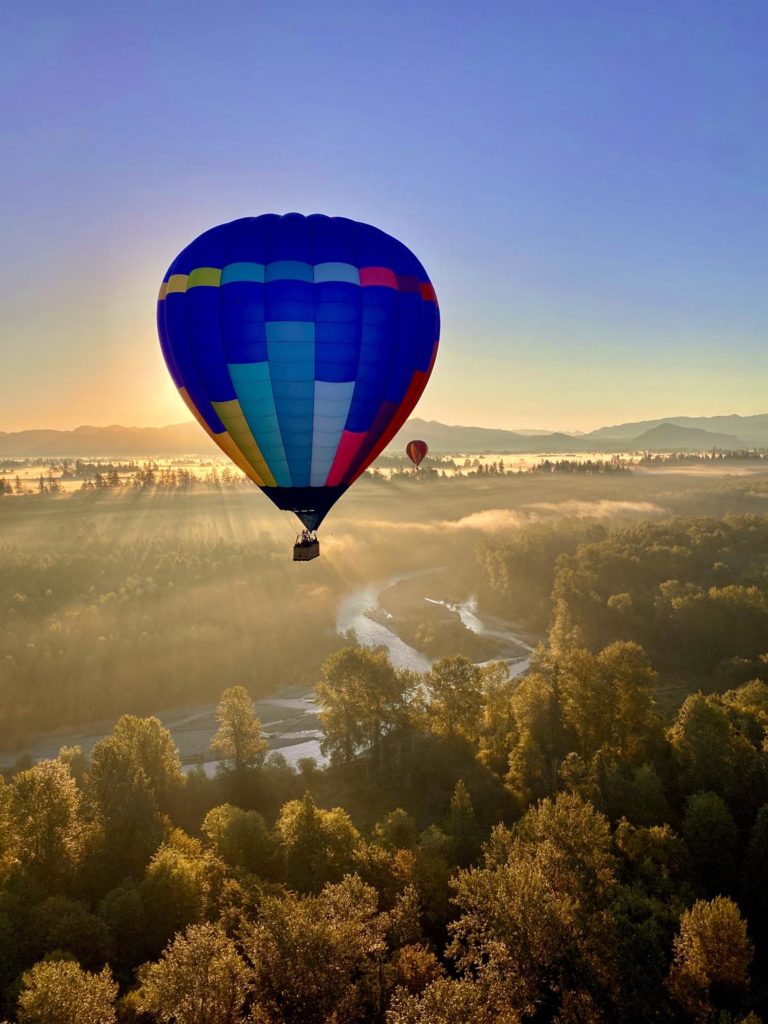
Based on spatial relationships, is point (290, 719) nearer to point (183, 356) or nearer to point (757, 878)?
point (757, 878)

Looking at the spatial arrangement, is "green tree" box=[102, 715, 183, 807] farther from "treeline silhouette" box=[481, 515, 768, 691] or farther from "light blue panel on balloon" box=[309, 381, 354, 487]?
"treeline silhouette" box=[481, 515, 768, 691]

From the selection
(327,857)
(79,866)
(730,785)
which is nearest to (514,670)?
(730,785)

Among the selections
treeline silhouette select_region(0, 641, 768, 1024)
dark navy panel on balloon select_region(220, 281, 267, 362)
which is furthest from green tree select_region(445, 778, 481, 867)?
dark navy panel on balloon select_region(220, 281, 267, 362)

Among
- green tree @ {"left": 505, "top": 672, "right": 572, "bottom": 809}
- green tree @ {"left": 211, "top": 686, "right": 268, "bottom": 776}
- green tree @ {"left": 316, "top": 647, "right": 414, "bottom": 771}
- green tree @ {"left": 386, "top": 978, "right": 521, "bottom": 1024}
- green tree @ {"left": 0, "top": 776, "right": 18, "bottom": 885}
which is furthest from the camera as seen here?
green tree @ {"left": 316, "top": 647, "right": 414, "bottom": 771}

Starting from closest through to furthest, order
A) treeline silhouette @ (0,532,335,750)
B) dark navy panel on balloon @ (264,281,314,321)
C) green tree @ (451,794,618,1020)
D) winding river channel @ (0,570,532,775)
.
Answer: green tree @ (451,794,618,1020), dark navy panel on balloon @ (264,281,314,321), winding river channel @ (0,570,532,775), treeline silhouette @ (0,532,335,750)

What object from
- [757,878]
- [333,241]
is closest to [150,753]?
[333,241]

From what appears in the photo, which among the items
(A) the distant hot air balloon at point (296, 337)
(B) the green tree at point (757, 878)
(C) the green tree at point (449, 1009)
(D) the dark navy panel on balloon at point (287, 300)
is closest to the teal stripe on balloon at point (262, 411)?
(A) the distant hot air balloon at point (296, 337)
